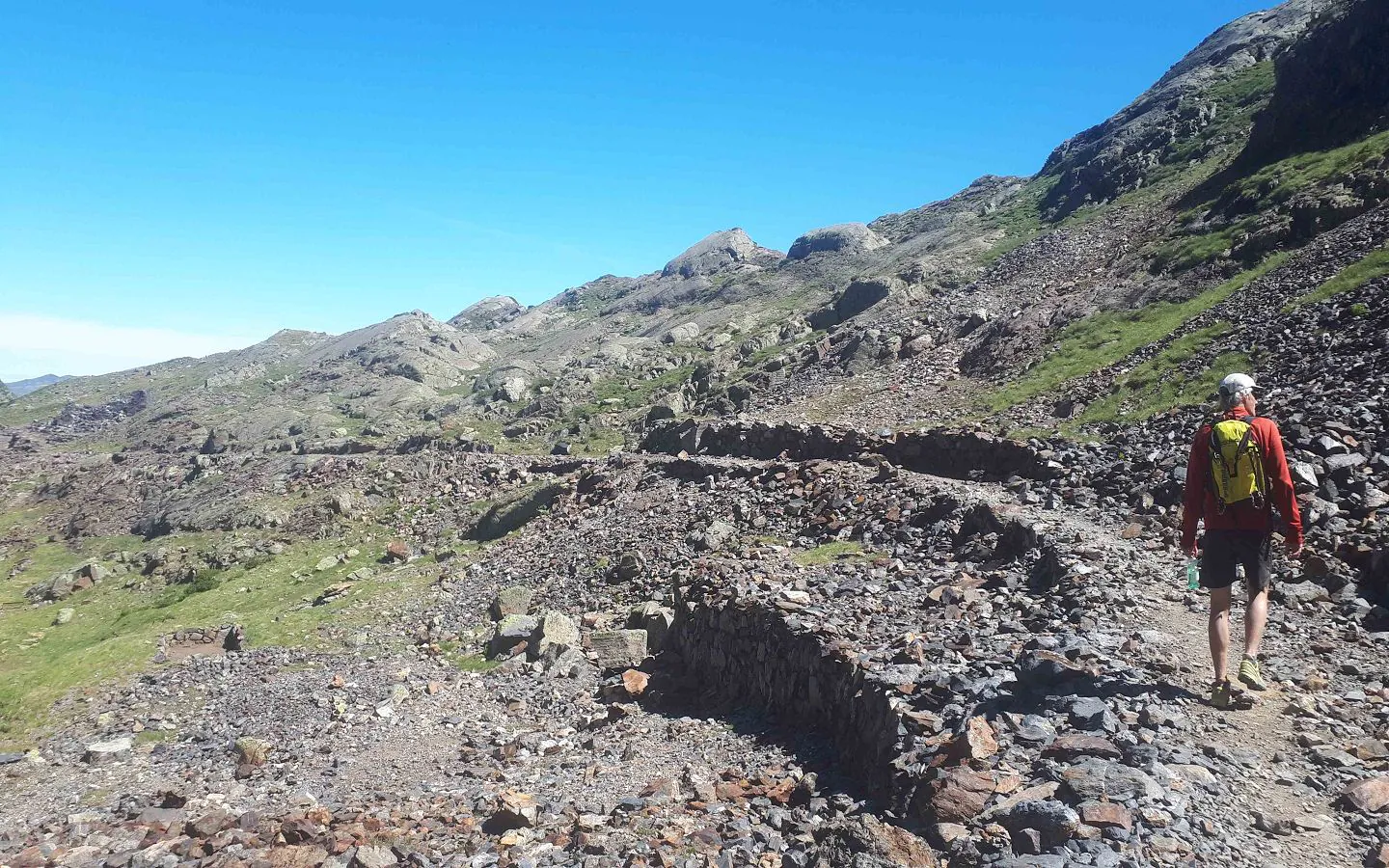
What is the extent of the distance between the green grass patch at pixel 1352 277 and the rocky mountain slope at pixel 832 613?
10.8 inches

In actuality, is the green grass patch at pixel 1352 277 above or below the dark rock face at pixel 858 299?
below

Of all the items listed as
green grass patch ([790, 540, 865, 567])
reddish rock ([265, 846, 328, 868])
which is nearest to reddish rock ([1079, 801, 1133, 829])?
reddish rock ([265, 846, 328, 868])

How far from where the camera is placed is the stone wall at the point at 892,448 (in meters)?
19.3

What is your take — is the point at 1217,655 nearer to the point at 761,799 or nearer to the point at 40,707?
the point at 761,799

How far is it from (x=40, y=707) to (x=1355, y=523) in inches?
1075

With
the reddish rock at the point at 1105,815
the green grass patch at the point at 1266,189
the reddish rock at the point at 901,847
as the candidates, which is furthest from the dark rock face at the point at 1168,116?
the reddish rock at the point at 901,847

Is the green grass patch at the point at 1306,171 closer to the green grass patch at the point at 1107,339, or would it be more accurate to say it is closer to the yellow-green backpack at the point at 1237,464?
the green grass patch at the point at 1107,339

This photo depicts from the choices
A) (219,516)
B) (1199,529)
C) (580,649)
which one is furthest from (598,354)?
(1199,529)

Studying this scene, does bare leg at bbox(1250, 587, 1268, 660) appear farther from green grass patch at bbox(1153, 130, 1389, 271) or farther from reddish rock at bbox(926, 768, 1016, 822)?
green grass patch at bbox(1153, 130, 1389, 271)

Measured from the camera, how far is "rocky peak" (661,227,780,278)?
14850 cm

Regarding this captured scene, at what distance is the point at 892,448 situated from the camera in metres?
22.9

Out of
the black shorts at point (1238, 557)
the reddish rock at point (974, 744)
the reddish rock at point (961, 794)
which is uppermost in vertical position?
the black shorts at point (1238, 557)

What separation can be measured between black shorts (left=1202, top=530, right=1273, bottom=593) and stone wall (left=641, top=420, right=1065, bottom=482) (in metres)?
9.90

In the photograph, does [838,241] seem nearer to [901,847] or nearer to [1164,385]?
[1164,385]
